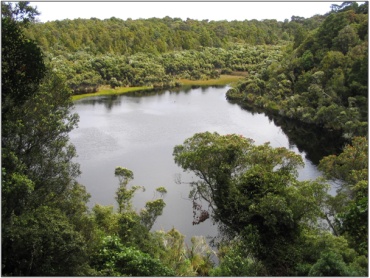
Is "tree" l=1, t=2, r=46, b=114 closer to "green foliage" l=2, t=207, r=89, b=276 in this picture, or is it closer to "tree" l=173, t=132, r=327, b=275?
"green foliage" l=2, t=207, r=89, b=276

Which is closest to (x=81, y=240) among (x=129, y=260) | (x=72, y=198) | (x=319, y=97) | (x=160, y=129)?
(x=129, y=260)

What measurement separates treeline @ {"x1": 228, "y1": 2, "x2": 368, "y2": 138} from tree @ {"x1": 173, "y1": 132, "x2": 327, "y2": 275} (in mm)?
19503

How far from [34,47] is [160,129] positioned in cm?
2646

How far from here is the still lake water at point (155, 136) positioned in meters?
21.5

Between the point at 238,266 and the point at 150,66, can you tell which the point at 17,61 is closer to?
the point at 238,266

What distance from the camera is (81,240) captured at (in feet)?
30.0

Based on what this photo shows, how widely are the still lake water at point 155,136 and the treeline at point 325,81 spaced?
2915 millimetres

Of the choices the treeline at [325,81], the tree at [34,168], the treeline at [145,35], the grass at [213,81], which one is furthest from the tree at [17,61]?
the grass at [213,81]

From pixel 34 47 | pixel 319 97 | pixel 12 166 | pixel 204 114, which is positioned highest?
pixel 34 47

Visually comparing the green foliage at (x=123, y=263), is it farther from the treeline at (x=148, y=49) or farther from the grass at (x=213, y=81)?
the grass at (x=213, y=81)

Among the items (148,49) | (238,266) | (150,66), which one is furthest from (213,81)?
(238,266)

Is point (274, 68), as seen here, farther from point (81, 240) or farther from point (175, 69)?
point (81, 240)

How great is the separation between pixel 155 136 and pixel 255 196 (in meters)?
20.2

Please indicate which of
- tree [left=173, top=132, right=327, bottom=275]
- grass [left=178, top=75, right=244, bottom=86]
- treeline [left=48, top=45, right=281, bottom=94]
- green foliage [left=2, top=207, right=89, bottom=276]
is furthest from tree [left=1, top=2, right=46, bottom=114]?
grass [left=178, top=75, right=244, bottom=86]
